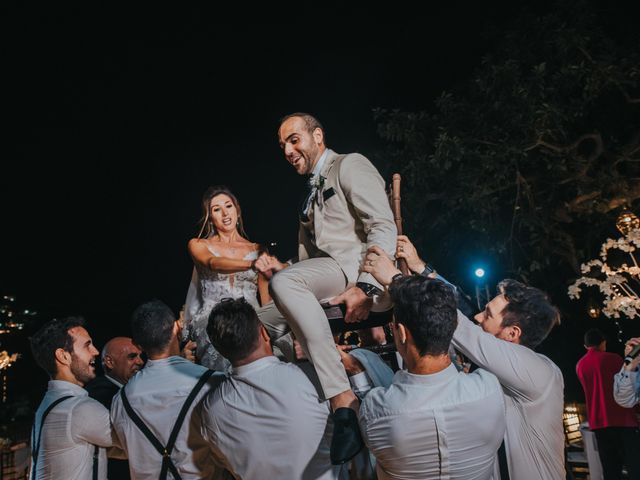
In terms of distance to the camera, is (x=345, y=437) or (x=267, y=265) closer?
(x=345, y=437)

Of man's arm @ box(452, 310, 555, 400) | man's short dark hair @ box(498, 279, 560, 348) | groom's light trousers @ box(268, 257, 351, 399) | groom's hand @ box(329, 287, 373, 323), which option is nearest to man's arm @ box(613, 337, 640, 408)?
man's short dark hair @ box(498, 279, 560, 348)

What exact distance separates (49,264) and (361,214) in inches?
575

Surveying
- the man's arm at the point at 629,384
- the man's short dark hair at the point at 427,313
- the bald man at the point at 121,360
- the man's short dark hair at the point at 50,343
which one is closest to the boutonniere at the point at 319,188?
the man's short dark hair at the point at 427,313

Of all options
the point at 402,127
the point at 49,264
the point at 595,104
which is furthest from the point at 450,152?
the point at 49,264

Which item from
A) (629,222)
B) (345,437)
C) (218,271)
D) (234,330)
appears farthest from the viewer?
(629,222)

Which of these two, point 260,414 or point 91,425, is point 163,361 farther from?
point 260,414

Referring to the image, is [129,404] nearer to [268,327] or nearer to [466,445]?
[268,327]

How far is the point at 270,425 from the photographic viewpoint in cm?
265

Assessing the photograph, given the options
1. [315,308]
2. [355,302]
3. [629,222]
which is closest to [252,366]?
[315,308]

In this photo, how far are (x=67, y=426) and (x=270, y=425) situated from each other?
1.48 m

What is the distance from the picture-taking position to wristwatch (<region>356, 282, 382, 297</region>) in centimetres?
295

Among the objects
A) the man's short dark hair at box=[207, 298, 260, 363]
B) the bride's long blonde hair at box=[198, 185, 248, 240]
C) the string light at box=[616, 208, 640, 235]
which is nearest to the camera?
the man's short dark hair at box=[207, 298, 260, 363]

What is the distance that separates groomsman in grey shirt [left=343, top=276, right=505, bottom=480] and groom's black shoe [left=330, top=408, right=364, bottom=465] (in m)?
0.08

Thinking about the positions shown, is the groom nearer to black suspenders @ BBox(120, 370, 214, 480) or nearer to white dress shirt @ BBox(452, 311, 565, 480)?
white dress shirt @ BBox(452, 311, 565, 480)
